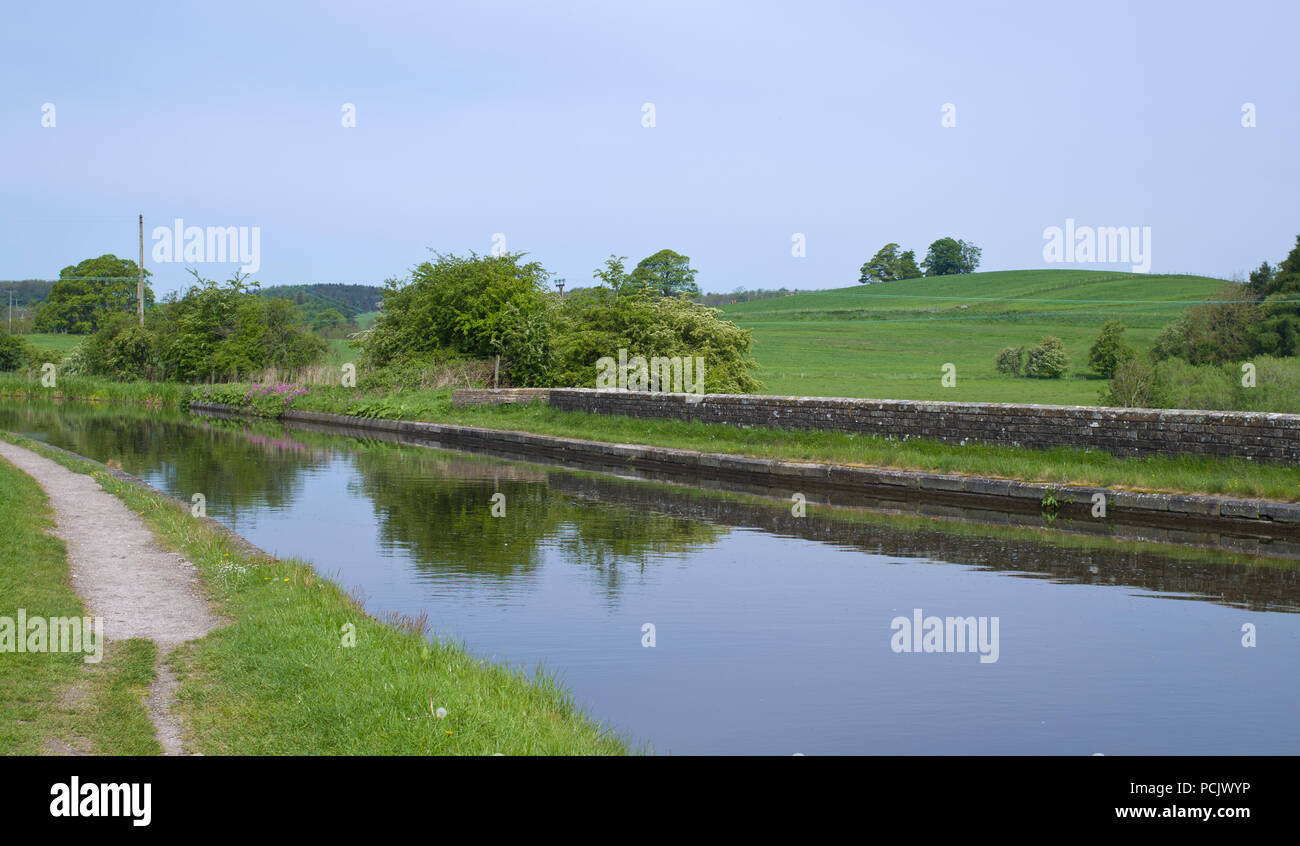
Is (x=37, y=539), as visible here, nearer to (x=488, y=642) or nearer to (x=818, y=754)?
(x=488, y=642)

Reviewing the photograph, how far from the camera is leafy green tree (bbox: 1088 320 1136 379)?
52356mm

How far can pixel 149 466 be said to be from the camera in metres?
23.8

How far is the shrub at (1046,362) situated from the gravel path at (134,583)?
4552cm

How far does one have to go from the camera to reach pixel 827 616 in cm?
991

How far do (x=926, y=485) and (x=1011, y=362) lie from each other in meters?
39.0

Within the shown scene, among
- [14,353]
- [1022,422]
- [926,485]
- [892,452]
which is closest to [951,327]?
[892,452]

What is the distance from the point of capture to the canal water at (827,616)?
272 inches

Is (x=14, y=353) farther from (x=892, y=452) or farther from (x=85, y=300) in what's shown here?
(x=892, y=452)

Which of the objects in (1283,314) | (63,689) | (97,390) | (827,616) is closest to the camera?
(63,689)

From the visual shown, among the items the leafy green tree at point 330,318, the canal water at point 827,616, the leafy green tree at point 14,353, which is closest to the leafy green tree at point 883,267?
the leafy green tree at point 330,318

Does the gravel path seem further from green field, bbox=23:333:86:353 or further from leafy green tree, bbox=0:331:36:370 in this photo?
green field, bbox=23:333:86:353
